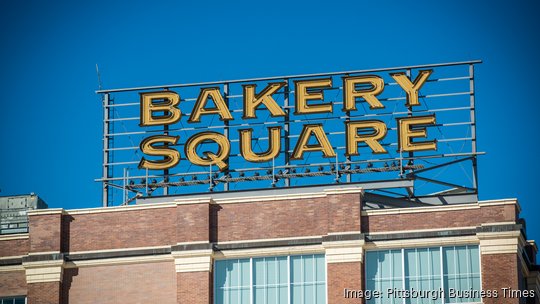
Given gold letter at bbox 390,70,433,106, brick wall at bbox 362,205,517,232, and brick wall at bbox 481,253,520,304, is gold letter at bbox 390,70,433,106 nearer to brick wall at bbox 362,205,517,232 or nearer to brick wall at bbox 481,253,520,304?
brick wall at bbox 362,205,517,232

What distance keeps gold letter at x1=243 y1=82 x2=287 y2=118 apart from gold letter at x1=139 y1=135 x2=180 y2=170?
4.37 m

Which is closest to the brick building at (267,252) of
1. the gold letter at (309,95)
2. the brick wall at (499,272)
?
the brick wall at (499,272)

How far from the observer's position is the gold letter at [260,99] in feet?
360

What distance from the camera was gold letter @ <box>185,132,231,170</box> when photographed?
109 metres

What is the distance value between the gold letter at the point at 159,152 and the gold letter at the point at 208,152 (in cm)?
82

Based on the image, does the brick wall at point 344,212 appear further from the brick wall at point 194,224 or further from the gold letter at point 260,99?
the gold letter at point 260,99

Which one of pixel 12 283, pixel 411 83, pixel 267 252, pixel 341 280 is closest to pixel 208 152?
pixel 267 252

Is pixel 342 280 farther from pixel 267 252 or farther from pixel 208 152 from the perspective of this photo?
pixel 208 152

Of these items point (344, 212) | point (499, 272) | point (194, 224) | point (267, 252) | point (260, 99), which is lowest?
point (499, 272)

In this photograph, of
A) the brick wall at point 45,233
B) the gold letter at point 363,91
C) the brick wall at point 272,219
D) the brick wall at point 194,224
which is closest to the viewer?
the brick wall at point 272,219

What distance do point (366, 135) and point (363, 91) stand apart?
2.86 metres

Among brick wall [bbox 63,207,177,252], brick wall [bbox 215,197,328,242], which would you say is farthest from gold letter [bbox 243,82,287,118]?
brick wall [bbox 63,207,177,252]

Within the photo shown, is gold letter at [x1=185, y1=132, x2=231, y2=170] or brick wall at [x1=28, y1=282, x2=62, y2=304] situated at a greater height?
gold letter at [x1=185, y1=132, x2=231, y2=170]

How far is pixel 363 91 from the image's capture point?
110 metres
